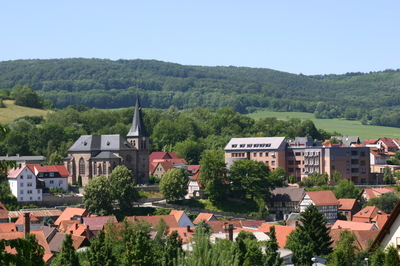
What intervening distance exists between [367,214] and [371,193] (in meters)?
11.9

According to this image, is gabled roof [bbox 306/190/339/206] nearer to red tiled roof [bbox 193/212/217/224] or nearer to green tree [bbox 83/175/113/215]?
red tiled roof [bbox 193/212/217/224]

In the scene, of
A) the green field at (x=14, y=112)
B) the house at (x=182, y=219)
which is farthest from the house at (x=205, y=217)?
the green field at (x=14, y=112)

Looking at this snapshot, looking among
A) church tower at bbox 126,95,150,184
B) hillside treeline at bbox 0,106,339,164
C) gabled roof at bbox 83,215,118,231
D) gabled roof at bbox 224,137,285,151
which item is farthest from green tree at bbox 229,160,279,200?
hillside treeline at bbox 0,106,339,164

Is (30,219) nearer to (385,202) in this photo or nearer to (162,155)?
(385,202)

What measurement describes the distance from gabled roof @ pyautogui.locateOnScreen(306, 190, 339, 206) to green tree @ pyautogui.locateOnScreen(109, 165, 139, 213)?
20502 mm

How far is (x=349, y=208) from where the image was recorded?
90.8 m

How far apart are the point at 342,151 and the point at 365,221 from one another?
88.5ft

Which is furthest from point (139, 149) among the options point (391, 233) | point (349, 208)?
point (391, 233)

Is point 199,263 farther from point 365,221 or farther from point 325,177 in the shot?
point 325,177

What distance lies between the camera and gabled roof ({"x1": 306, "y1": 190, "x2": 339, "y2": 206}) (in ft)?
301

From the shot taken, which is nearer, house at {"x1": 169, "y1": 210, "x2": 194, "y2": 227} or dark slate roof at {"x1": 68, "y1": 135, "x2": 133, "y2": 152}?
house at {"x1": 169, "y1": 210, "x2": 194, "y2": 227}

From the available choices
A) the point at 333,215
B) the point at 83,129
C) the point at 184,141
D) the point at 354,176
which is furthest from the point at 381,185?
the point at 83,129

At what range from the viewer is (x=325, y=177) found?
347ft

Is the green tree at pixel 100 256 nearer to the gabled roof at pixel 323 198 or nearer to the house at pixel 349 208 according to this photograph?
the gabled roof at pixel 323 198
